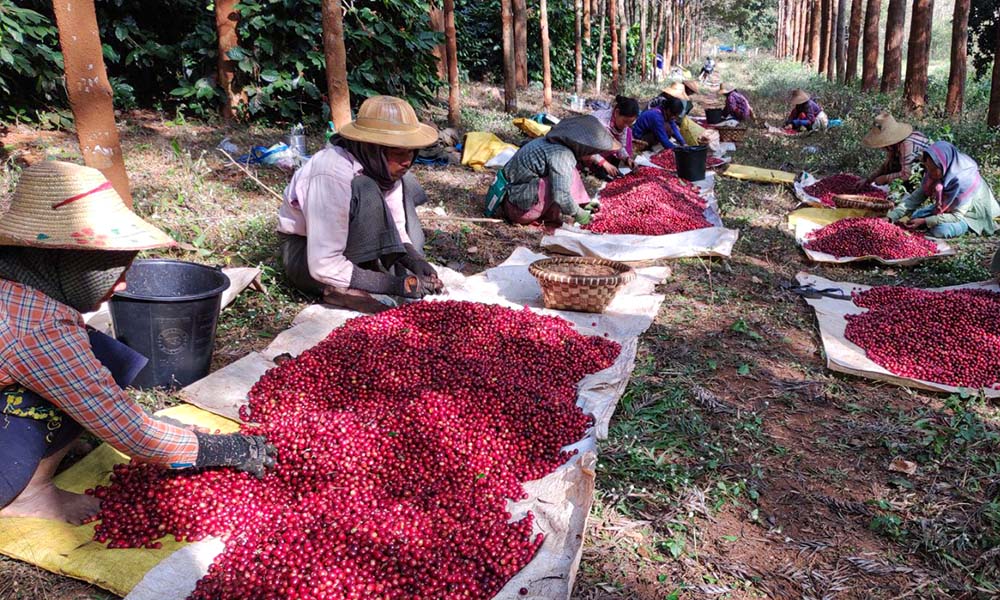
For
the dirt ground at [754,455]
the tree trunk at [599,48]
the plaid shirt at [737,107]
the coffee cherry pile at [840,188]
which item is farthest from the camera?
the tree trunk at [599,48]

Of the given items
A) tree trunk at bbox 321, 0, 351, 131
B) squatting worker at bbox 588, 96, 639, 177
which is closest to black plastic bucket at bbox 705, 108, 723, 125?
squatting worker at bbox 588, 96, 639, 177

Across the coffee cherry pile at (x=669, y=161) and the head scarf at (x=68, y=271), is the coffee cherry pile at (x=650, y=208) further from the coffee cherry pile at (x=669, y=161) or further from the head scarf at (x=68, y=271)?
the head scarf at (x=68, y=271)

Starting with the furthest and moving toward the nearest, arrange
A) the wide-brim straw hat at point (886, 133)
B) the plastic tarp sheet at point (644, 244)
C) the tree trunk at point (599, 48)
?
1. the tree trunk at point (599, 48)
2. the wide-brim straw hat at point (886, 133)
3. the plastic tarp sheet at point (644, 244)

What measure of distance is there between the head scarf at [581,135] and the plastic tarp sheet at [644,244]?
83cm

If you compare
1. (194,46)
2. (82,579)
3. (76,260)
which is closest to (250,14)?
(194,46)

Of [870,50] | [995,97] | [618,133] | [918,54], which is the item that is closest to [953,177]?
[618,133]

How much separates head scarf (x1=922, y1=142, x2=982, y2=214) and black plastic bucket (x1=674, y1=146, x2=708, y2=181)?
2.24 m

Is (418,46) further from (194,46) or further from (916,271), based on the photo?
(916,271)

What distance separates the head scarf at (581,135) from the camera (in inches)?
233

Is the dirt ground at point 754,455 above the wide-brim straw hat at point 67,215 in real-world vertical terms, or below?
below

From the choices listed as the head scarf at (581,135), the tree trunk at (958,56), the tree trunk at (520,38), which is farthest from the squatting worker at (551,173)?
the tree trunk at (520,38)

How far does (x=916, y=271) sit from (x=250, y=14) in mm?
6867

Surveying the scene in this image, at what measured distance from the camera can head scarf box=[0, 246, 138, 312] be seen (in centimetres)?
199

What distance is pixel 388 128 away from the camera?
369 cm
